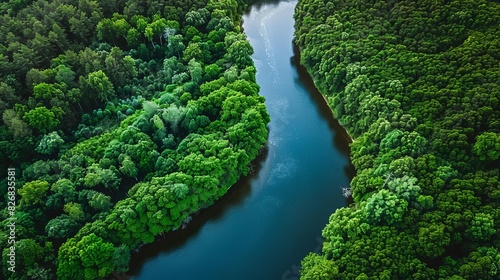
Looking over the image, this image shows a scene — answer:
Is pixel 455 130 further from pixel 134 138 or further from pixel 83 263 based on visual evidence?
pixel 83 263

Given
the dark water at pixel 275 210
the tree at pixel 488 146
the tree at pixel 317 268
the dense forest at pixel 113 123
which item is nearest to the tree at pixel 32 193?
the dense forest at pixel 113 123

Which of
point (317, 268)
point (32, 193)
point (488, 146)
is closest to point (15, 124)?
point (32, 193)

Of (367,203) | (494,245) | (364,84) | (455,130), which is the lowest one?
(494,245)

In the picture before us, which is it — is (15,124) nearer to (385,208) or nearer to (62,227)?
(62,227)

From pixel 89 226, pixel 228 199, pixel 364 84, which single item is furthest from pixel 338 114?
pixel 89 226

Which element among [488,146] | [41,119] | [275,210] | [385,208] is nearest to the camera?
[385,208]

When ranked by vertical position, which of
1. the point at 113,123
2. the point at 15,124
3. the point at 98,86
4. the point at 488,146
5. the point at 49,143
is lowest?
the point at 488,146

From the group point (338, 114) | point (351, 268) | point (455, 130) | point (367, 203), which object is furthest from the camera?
point (338, 114)
